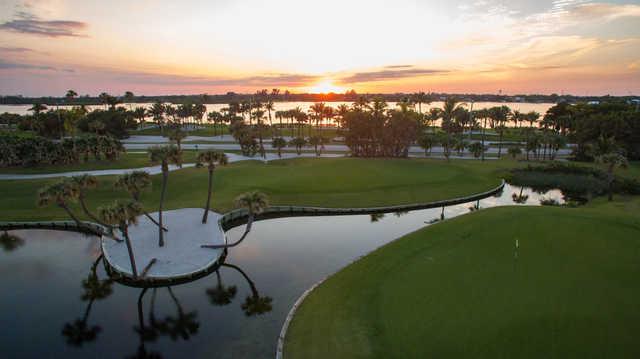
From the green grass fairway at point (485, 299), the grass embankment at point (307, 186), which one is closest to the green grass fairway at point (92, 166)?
the grass embankment at point (307, 186)

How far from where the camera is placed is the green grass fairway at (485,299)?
1949cm

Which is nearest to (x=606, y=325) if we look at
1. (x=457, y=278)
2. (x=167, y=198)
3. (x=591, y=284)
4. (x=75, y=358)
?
(x=591, y=284)

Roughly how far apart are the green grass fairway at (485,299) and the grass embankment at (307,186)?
63.6 ft

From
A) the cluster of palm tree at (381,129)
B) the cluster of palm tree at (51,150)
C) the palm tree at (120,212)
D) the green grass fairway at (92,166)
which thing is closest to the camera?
the palm tree at (120,212)

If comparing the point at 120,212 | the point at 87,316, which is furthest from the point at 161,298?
the point at 120,212

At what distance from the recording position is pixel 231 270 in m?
32.8

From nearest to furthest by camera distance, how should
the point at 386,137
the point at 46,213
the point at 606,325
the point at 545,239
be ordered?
the point at 606,325 < the point at 545,239 < the point at 46,213 < the point at 386,137

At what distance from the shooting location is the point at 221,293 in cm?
2875

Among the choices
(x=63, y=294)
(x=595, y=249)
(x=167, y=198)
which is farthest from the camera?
(x=167, y=198)

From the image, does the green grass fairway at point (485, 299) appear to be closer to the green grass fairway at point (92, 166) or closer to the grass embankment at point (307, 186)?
the grass embankment at point (307, 186)

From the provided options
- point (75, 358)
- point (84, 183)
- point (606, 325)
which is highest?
point (84, 183)

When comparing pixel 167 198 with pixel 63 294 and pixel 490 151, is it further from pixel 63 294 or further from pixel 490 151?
pixel 490 151

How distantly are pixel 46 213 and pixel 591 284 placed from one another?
54020 mm

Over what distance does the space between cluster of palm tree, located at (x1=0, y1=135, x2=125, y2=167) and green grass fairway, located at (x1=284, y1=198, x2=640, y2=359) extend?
6285 cm
